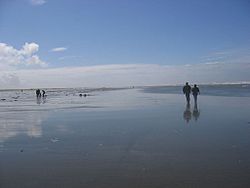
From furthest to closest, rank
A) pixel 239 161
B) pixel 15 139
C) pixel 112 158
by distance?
pixel 15 139
pixel 112 158
pixel 239 161

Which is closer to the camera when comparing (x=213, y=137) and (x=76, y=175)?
(x=76, y=175)

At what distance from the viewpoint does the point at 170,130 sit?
13156 mm

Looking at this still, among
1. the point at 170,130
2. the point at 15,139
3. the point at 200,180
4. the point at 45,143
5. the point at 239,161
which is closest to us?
the point at 200,180

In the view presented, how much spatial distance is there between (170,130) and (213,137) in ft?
7.56

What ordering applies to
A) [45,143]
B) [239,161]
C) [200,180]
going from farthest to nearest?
[45,143], [239,161], [200,180]

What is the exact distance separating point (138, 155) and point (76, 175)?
7.23ft

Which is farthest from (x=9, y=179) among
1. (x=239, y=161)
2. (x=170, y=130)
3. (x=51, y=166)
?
(x=170, y=130)

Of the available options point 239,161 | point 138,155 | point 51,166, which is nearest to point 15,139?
point 51,166

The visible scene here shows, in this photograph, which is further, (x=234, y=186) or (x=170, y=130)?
(x=170, y=130)

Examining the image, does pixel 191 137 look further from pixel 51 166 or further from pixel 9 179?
pixel 9 179

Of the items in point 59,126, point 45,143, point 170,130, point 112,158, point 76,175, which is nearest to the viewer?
point 76,175

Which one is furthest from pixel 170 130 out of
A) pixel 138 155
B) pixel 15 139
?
pixel 15 139

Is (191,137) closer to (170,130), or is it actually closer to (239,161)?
(170,130)

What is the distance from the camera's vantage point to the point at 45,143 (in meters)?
10.9
